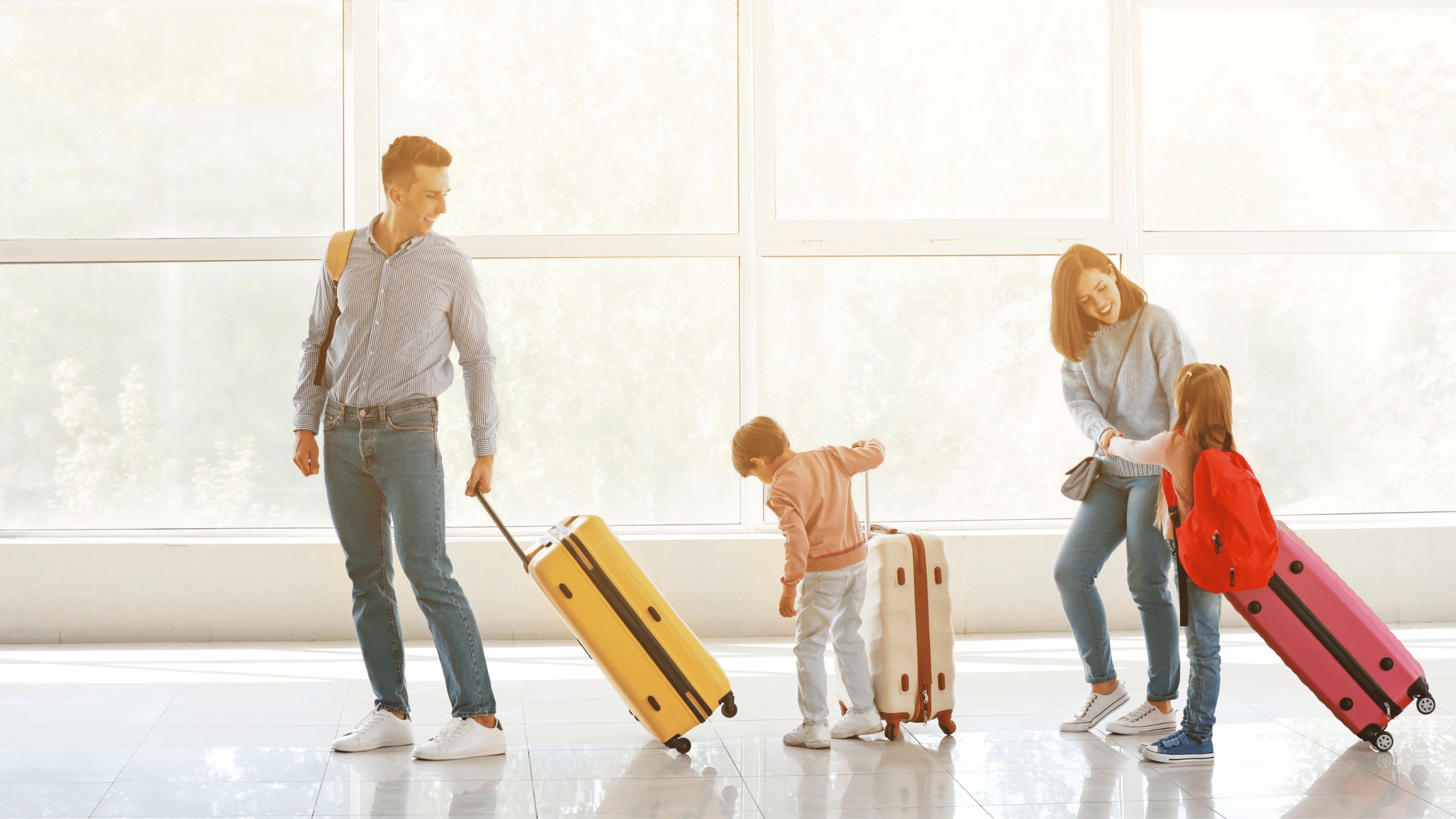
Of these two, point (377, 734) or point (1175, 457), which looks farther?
point (377, 734)

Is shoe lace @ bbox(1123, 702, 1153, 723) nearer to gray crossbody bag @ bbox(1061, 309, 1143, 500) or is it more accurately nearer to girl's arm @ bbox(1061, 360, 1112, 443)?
gray crossbody bag @ bbox(1061, 309, 1143, 500)

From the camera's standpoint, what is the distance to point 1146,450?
307cm

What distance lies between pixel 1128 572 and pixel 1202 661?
1.23 feet

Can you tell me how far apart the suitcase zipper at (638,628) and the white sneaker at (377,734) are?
2.28ft

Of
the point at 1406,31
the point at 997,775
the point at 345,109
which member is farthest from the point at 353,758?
the point at 1406,31

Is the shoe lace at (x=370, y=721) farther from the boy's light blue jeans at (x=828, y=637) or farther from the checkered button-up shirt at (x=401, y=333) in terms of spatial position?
the boy's light blue jeans at (x=828, y=637)

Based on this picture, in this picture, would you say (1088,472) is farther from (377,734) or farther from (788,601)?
(377,734)

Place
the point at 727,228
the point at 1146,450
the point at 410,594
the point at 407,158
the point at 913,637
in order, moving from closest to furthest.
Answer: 1. the point at 1146,450
2. the point at 407,158
3. the point at 913,637
4. the point at 410,594
5. the point at 727,228

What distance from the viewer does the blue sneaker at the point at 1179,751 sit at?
3.08 metres

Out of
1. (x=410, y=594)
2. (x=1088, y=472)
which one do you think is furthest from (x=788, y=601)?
(x=410, y=594)

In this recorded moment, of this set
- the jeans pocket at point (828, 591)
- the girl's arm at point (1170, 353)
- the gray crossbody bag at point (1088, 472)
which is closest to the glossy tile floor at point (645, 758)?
the jeans pocket at point (828, 591)

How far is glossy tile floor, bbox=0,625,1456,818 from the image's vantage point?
2777mm

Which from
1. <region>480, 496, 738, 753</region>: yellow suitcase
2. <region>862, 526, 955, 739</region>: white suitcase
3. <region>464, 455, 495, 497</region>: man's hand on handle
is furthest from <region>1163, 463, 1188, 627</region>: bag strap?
<region>464, 455, 495, 497</region>: man's hand on handle

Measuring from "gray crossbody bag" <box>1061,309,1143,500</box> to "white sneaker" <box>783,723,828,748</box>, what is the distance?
37.9 inches
